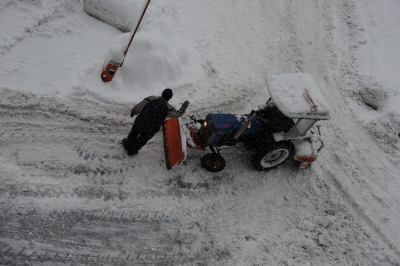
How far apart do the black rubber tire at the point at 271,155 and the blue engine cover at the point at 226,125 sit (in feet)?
1.55

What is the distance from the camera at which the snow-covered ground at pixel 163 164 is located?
15.2 feet

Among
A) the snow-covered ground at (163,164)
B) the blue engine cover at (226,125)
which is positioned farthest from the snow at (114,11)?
the blue engine cover at (226,125)

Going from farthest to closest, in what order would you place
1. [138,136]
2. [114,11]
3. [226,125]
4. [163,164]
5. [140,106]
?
1. [114,11]
2. [163,164]
3. [226,125]
4. [138,136]
5. [140,106]

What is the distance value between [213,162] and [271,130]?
56.0 inches

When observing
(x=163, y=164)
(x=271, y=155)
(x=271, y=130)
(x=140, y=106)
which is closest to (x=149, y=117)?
(x=140, y=106)

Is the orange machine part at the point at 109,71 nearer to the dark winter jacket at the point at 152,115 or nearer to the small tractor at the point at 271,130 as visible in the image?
the dark winter jacket at the point at 152,115

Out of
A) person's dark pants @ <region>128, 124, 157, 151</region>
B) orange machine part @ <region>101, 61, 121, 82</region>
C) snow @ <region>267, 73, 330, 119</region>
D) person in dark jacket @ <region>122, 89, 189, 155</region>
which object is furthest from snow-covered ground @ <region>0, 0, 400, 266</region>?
snow @ <region>267, 73, 330, 119</region>

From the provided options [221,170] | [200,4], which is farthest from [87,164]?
[200,4]

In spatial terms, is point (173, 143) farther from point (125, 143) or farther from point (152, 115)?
point (125, 143)

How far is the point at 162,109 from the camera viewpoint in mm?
5254

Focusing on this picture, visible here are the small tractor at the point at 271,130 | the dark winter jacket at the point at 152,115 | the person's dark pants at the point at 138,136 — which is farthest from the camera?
the small tractor at the point at 271,130

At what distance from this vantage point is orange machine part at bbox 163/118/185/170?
539 centimetres

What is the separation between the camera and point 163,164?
5.87 meters

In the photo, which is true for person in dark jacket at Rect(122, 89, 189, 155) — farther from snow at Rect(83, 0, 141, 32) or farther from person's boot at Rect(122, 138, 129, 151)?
snow at Rect(83, 0, 141, 32)
